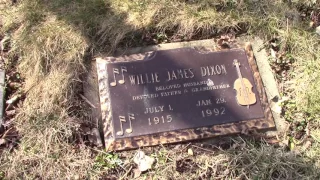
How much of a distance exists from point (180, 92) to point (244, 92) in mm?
520

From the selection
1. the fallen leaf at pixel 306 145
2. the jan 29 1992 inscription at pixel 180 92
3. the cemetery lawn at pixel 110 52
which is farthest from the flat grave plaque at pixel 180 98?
the fallen leaf at pixel 306 145

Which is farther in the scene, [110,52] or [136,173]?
[110,52]

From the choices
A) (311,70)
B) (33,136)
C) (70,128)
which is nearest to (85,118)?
(70,128)

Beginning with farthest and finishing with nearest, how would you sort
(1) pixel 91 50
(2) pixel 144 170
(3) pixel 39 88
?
(1) pixel 91 50 < (3) pixel 39 88 < (2) pixel 144 170

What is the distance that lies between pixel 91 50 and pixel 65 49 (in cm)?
21

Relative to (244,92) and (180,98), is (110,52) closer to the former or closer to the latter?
(180,98)

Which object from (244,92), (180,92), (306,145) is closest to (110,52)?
(180,92)

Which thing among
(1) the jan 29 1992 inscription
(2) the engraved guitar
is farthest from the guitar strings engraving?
(2) the engraved guitar

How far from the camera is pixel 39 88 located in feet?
9.77

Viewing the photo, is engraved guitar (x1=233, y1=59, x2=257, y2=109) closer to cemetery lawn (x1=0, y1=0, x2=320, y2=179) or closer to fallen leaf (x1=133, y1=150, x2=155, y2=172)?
cemetery lawn (x1=0, y1=0, x2=320, y2=179)

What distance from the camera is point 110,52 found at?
3.19 meters

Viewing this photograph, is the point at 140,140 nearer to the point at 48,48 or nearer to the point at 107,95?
the point at 107,95

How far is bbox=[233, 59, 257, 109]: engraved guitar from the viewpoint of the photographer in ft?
9.85

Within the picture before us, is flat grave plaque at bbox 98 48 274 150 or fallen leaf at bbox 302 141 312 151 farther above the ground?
flat grave plaque at bbox 98 48 274 150
